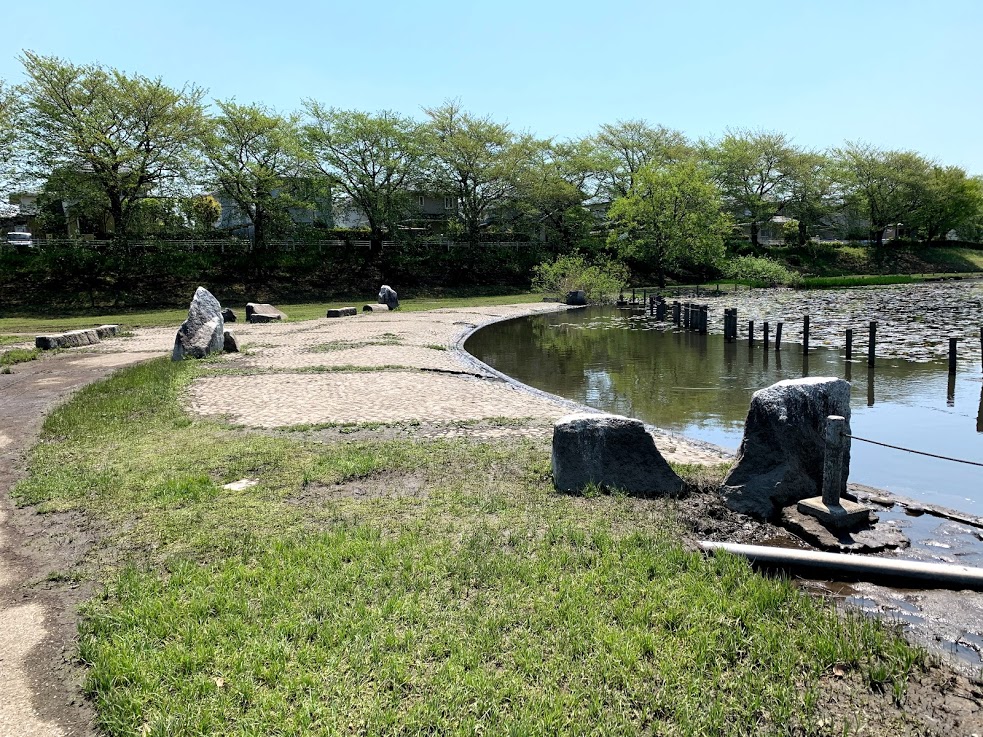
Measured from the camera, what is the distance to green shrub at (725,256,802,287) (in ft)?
170

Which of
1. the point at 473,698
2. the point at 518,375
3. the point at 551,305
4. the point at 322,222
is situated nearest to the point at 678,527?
the point at 473,698

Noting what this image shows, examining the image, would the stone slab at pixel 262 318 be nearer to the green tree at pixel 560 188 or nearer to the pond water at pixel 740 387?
the pond water at pixel 740 387

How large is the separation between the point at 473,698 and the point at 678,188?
50574mm

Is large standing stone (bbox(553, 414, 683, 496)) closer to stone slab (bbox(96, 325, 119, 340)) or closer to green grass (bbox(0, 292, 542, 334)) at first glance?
stone slab (bbox(96, 325, 119, 340))

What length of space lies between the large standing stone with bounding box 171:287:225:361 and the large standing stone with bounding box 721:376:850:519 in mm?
15770

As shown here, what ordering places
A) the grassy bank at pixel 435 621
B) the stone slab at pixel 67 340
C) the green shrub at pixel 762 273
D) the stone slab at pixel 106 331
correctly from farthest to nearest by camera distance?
the green shrub at pixel 762 273 < the stone slab at pixel 106 331 < the stone slab at pixel 67 340 < the grassy bank at pixel 435 621

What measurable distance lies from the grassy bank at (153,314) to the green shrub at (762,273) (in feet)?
57.2

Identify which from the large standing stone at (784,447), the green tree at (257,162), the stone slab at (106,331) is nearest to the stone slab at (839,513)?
the large standing stone at (784,447)

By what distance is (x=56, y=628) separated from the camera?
4.82 m

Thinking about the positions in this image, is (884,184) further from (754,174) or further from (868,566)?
(868,566)

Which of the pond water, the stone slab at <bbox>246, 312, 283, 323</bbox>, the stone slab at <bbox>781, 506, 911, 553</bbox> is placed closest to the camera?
the stone slab at <bbox>781, 506, 911, 553</bbox>

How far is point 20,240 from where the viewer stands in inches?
1652

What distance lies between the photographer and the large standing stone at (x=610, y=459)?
24.6 feet

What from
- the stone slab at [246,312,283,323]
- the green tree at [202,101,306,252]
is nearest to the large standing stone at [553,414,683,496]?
the stone slab at [246,312,283,323]
